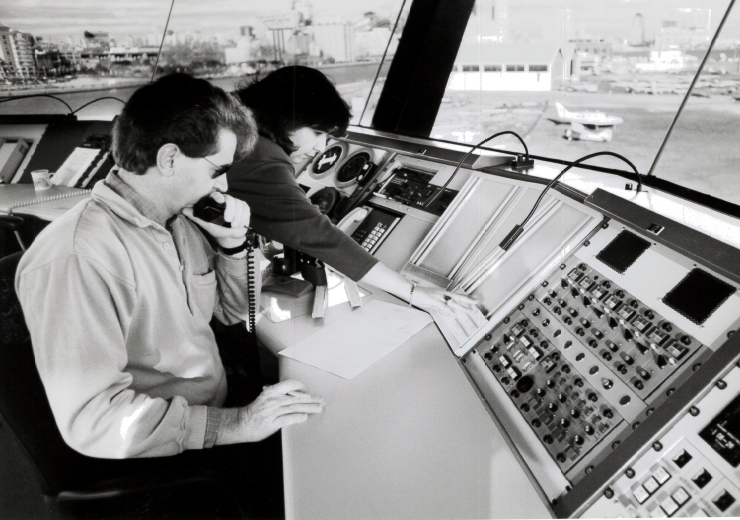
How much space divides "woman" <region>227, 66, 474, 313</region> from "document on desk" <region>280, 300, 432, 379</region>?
81mm

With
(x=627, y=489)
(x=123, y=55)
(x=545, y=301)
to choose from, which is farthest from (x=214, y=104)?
(x=123, y=55)

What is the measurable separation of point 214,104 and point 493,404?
0.95 metres

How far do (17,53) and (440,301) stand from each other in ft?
8.13

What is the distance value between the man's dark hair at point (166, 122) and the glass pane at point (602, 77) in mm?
1060

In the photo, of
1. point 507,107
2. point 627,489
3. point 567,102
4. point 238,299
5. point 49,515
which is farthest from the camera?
point 507,107

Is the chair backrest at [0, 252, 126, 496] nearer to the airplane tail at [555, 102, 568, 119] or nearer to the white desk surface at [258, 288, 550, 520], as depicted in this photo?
the white desk surface at [258, 288, 550, 520]

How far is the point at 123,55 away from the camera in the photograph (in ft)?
8.59

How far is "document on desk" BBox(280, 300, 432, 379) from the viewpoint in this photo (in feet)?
4.10

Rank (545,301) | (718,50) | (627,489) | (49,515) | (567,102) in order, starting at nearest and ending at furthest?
(627,489), (49,515), (545,301), (718,50), (567,102)

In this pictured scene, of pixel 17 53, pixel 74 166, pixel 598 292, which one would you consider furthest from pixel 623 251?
pixel 74 166

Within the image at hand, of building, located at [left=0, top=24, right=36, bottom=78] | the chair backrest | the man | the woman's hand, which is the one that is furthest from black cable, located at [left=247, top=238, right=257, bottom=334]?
building, located at [left=0, top=24, right=36, bottom=78]

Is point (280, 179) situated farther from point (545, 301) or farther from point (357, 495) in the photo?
point (357, 495)

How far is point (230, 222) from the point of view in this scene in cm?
148

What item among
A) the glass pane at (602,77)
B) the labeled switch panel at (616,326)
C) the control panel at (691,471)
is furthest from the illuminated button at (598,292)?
the glass pane at (602,77)
